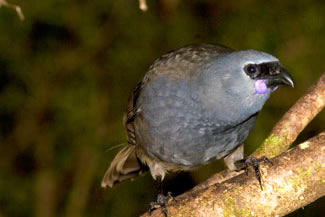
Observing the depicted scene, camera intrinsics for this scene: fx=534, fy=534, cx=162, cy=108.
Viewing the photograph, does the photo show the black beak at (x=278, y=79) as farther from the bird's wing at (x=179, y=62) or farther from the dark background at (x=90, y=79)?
the dark background at (x=90, y=79)

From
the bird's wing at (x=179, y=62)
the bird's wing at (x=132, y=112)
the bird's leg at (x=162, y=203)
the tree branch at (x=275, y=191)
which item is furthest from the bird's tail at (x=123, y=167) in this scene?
the tree branch at (x=275, y=191)

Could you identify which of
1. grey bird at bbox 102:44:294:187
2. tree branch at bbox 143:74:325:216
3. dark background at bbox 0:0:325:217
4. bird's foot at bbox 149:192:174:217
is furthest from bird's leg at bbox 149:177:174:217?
dark background at bbox 0:0:325:217

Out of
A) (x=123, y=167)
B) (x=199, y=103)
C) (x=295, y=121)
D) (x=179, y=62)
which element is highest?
(x=179, y=62)

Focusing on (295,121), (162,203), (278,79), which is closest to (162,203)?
(162,203)

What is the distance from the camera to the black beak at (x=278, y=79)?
2914 mm

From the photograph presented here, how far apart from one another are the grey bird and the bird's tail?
16.8 inches

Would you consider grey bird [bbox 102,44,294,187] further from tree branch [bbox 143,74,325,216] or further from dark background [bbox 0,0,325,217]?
dark background [bbox 0,0,325,217]

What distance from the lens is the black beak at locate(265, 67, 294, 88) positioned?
2914 mm

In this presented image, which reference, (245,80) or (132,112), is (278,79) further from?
(132,112)

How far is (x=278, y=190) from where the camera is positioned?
259 centimetres

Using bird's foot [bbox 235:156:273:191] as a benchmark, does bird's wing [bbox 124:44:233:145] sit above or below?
above

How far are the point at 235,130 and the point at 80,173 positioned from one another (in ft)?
8.35

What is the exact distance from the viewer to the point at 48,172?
212 inches

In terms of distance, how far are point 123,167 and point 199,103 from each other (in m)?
1.30
